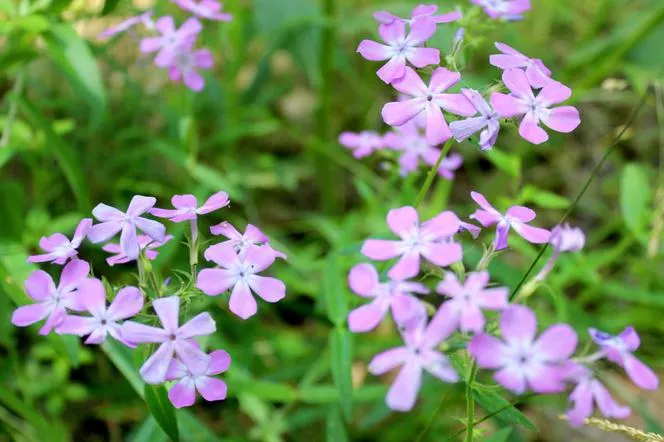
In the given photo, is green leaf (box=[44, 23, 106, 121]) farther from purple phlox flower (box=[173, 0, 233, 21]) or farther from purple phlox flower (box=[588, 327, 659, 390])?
purple phlox flower (box=[588, 327, 659, 390])

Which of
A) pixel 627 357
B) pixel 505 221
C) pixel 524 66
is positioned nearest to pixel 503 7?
pixel 524 66

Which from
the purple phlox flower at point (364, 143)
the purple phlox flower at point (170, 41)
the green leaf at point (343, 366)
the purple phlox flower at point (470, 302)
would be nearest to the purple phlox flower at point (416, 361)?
the purple phlox flower at point (470, 302)

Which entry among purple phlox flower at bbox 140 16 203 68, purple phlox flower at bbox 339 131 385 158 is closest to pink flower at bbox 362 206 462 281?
purple phlox flower at bbox 339 131 385 158

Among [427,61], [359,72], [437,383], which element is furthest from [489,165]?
[427,61]

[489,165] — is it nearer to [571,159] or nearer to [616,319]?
[571,159]

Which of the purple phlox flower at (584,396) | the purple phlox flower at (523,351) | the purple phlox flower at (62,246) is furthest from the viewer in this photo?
the purple phlox flower at (62,246)

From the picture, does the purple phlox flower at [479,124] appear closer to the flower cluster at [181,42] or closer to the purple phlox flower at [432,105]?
the purple phlox flower at [432,105]

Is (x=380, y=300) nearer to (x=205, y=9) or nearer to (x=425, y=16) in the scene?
(x=425, y=16)
